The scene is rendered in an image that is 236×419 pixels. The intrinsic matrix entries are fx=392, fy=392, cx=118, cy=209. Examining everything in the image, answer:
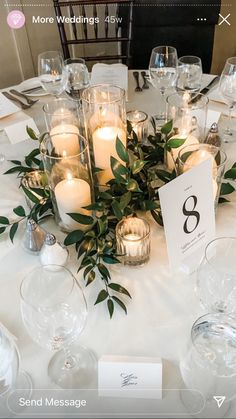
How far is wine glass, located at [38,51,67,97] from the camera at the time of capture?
4.01 ft

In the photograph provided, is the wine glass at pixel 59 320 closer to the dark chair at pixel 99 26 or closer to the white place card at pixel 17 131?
the white place card at pixel 17 131

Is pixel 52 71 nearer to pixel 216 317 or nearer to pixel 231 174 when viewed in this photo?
pixel 231 174

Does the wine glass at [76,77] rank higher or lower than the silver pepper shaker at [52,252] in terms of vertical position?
higher

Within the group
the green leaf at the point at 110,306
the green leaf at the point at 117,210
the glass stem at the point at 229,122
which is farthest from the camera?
the glass stem at the point at 229,122

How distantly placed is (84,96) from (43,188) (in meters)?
0.25

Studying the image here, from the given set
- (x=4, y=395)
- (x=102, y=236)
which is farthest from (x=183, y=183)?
(x=4, y=395)

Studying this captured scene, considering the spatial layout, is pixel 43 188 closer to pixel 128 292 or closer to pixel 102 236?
pixel 102 236

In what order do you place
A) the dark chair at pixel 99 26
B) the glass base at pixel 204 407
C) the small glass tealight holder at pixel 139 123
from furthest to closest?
the dark chair at pixel 99 26 < the small glass tealight holder at pixel 139 123 < the glass base at pixel 204 407

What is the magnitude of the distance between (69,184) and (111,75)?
0.71 meters

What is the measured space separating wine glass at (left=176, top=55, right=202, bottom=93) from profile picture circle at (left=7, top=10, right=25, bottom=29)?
1071 millimetres

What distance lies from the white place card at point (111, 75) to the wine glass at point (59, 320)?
2.92ft

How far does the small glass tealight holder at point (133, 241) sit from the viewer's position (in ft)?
2.52

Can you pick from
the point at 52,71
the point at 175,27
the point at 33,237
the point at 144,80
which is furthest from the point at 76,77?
the point at 175,27

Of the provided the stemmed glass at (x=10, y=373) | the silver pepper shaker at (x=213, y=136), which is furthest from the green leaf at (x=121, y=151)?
the stemmed glass at (x=10, y=373)
